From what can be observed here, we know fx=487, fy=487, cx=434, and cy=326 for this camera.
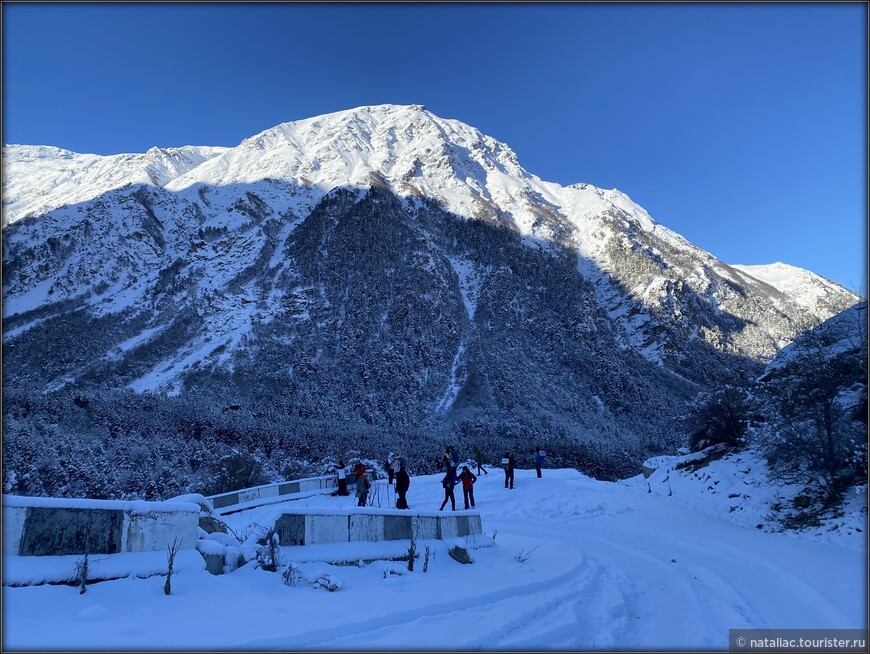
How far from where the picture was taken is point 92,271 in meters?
65.2

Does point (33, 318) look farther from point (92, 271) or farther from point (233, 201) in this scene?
point (233, 201)

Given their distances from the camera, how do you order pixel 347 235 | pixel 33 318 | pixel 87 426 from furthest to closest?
pixel 347 235
pixel 33 318
pixel 87 426

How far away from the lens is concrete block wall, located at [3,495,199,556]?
4.77 m

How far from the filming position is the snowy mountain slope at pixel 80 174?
8312 centimetres

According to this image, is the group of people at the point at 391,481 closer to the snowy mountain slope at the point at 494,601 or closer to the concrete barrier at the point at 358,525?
the snowy mountain slope at the point at 494,601

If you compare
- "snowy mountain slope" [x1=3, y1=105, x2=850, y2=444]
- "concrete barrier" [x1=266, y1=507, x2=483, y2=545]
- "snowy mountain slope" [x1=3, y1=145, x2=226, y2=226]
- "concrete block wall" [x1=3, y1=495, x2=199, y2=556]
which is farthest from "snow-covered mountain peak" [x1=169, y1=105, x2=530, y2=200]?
"concrete block wall" [x1=3, y1=495, x2=199, y2=556]

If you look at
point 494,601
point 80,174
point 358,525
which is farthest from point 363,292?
point 80,174

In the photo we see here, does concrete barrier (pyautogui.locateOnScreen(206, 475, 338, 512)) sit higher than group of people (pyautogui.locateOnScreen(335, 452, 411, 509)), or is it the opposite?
group of people (pyautogui.locateOnScreen(335, 452, 411, 509))

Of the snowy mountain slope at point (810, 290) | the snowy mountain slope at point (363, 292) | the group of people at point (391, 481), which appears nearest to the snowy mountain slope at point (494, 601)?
the group of people at point (391, 481)

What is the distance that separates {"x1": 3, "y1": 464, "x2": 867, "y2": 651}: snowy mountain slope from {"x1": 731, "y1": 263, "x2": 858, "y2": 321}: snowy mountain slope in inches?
4217

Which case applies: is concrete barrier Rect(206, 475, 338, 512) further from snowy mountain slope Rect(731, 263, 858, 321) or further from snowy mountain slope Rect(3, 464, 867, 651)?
snowy mountain slope Rect(731, 263, 858, 321)

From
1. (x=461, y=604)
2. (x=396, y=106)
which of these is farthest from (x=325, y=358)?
(x=396, y=106)

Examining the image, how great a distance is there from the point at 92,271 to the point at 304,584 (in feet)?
245

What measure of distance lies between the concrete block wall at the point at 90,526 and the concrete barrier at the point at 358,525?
1.37 m
